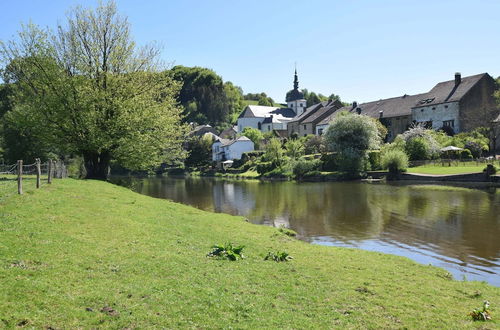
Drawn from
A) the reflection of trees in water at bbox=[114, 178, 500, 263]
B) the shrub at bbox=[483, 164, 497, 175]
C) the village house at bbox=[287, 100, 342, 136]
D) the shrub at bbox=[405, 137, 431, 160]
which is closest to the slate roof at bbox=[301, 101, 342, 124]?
the village house at bbox=[287, 100, 342, 136]

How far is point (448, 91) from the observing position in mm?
72938

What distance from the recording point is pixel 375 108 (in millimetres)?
89188

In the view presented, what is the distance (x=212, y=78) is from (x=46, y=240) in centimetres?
15325

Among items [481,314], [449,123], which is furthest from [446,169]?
[481,314]

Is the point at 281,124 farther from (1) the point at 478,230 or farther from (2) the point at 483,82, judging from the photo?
(1) the point at 478,230

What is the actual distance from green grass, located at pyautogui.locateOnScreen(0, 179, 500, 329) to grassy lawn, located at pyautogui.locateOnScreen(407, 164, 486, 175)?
131ft

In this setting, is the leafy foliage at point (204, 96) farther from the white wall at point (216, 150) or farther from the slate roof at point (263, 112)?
the white wall at point (216, 150)

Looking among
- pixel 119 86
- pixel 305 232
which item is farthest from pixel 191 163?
pixel 305 232

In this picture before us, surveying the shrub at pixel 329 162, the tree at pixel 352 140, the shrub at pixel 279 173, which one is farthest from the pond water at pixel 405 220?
the shrub at pixel 279 173

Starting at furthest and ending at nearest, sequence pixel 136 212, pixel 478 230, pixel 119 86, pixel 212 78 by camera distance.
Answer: pixel 212 78 < pixel 119 86 < pixel 478 230 < pixel 136 212

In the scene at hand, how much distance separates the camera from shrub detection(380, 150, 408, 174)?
54.6 metres

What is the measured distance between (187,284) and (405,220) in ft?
64.3

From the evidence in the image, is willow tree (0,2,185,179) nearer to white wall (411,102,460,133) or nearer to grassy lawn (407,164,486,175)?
grassy lawn (407,164,486,175)

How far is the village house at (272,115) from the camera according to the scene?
436 feet
